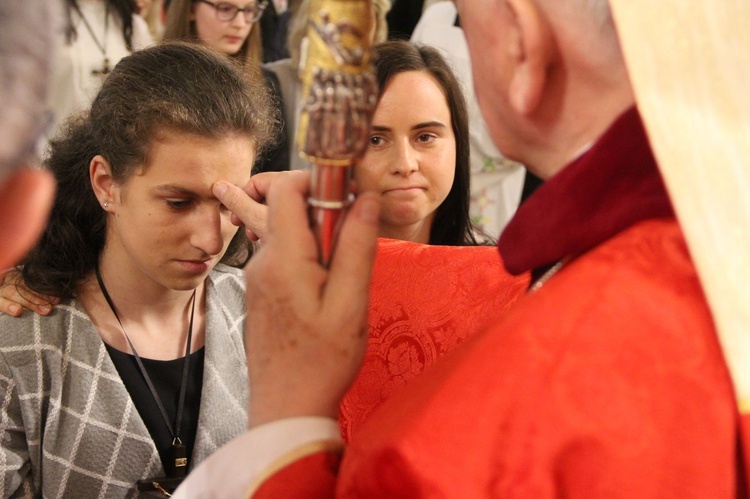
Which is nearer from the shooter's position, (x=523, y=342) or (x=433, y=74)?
(x=523, y=342)

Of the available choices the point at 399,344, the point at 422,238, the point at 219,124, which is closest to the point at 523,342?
the point at 399,344

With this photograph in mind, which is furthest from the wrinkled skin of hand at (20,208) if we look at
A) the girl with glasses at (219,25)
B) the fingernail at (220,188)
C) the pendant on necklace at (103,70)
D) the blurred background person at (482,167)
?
the blurred background person at (482,167)

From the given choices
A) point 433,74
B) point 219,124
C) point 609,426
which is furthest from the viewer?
point 433,74

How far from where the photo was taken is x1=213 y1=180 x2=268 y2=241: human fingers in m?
1.42

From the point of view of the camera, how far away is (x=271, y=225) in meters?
0.78

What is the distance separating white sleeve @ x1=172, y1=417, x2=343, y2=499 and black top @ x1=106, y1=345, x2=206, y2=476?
37.6 inches

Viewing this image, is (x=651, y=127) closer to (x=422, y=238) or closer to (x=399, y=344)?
(x=399, y=344)

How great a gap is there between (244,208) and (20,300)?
54 cm

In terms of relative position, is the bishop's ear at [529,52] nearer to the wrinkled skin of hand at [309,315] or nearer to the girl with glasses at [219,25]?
the wrinkled skin of hand at [309,315]

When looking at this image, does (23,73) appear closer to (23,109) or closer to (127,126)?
(23,109)

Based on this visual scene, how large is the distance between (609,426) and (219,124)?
3.97 feet

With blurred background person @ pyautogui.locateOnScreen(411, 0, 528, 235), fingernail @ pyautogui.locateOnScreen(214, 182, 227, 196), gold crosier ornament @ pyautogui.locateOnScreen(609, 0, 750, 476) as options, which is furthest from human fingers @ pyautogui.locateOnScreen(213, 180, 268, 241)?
blurred background person @ pyautogui.locateOnScreen(411, 0, 528, 235)

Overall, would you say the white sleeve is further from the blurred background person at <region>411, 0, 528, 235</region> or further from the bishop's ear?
the blurred background person at <region>411, 0, 528, 235</region>

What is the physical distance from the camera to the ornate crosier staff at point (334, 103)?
712 mm
